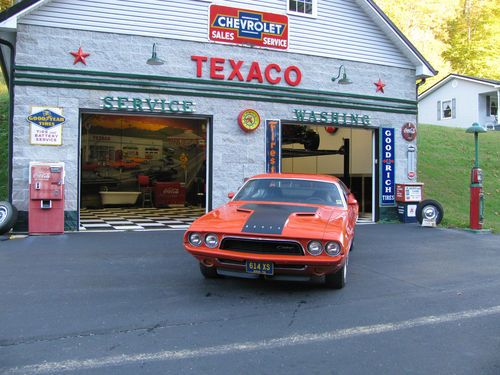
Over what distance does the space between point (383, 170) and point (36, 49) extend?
30.4 ft

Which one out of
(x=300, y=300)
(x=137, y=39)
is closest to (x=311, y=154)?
(x=137, y=39)

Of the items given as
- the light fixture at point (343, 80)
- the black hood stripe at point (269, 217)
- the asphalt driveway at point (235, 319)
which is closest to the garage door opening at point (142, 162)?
the light fixture at point (343, 80)

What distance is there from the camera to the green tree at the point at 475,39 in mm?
38156

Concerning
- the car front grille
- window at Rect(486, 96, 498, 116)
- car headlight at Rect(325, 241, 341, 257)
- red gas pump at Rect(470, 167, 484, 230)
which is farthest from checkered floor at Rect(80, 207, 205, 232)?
window at Rect(486, 96, 498, 116)

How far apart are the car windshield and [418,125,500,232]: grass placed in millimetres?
6985

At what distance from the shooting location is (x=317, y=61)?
40.5 feet

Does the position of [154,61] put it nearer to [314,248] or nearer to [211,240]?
[211,240]

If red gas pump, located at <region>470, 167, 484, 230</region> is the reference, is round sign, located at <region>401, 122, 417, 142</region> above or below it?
above

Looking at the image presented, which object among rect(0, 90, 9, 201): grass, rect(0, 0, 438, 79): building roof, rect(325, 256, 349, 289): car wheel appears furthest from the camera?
rect(0, 90, 9, 201): grass

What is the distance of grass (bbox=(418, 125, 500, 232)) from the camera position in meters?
14.6

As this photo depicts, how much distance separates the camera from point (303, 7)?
1230 cm

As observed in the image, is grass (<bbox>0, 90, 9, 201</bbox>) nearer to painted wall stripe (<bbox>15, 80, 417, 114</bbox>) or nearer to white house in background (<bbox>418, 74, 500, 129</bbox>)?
painted wall stripe (<bbox>15, 80, 417, 114</bbox>)

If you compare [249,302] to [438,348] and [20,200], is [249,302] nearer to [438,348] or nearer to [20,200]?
[438,348]

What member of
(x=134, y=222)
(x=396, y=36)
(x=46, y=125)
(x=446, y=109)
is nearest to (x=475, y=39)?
(x=446, y=109)
